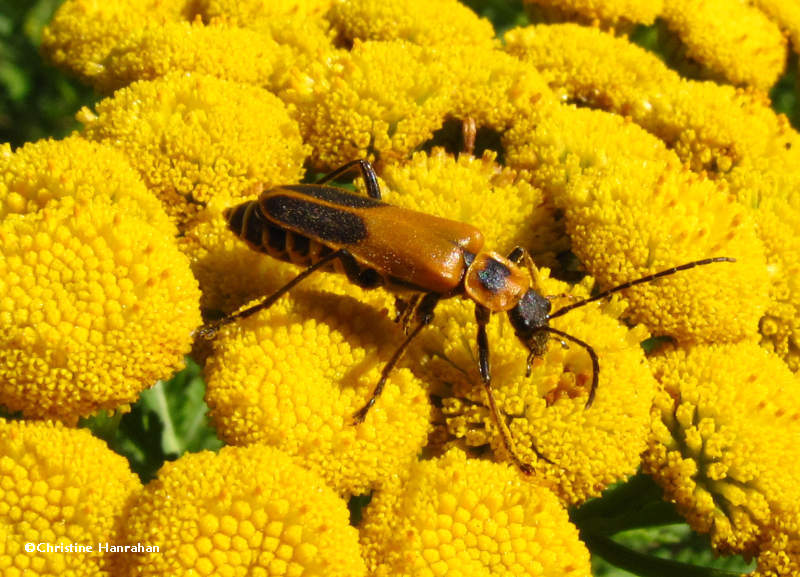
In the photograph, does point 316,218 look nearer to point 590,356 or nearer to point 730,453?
point 590,356

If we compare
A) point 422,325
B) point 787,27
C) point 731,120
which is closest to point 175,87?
point 422,325

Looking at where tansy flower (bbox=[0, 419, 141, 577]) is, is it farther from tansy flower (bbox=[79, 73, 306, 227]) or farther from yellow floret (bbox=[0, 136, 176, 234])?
tansy flower (bbox=[79, 73, 306, 227])

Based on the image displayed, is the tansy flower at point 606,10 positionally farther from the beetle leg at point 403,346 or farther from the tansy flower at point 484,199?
the beetle leg at point 403,346

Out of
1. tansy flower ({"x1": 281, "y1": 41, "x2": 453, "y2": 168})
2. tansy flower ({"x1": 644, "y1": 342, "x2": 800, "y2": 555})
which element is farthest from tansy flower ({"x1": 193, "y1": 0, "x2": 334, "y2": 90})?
tansy flower ({"x1": 644, "y1": 342, "x2": 800, "y2": 555})

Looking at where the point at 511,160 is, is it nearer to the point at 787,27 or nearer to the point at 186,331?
the point at 186,331

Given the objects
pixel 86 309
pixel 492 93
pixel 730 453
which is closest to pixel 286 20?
pixel 492 93
